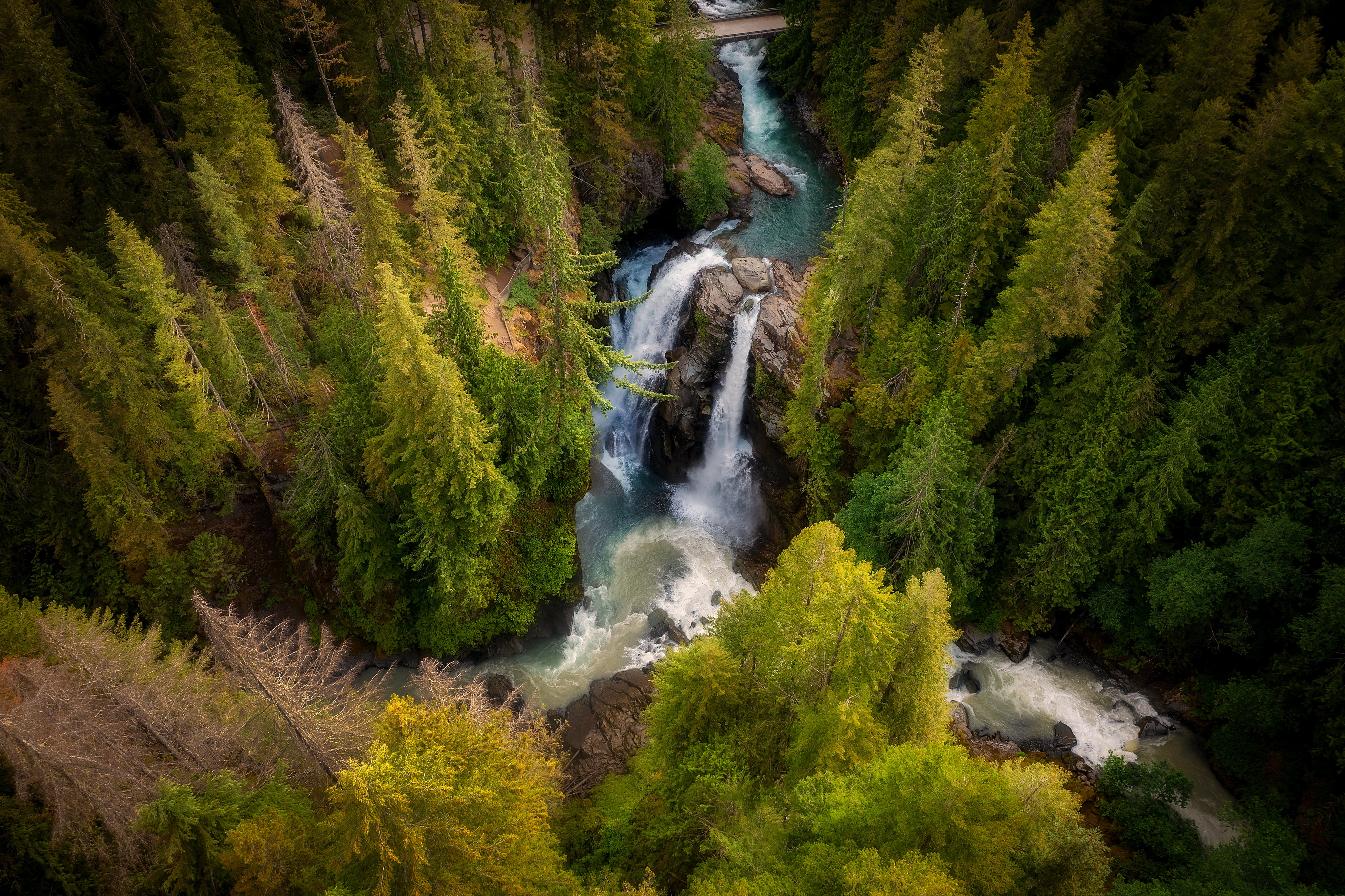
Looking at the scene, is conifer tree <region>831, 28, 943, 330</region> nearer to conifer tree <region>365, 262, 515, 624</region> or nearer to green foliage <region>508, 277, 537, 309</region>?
green foliage <region>508, 277, 537, 309</region>

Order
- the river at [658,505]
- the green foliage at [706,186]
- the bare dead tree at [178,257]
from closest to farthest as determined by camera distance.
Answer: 1. the bare dead tree at [178,257]
2. the river at [658,505]
3. the green foliage at [706,186]

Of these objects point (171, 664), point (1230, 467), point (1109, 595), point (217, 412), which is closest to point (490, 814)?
point (171, 664)

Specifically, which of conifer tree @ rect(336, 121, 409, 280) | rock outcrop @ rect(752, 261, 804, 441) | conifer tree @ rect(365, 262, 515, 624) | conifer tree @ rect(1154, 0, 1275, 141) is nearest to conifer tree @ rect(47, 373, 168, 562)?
conifer tree @ rect(365, 262, 515, 624)

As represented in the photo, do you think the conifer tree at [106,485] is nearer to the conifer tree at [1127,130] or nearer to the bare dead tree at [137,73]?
the bare dead tree at [137,73]

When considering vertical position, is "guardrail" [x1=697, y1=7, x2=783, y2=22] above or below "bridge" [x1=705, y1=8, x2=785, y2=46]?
above

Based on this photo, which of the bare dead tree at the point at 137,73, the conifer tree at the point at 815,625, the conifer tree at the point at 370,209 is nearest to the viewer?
the conifer tree at the point at 815,625

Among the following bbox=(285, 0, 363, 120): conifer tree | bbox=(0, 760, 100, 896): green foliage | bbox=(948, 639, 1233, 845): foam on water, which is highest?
bbox=(285, 0, 363, 120): conifer tree

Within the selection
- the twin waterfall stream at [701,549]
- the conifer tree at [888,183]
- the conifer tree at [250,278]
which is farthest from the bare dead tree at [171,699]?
the conifer tree at [888,183]

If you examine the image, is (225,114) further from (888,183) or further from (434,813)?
(434,813)
